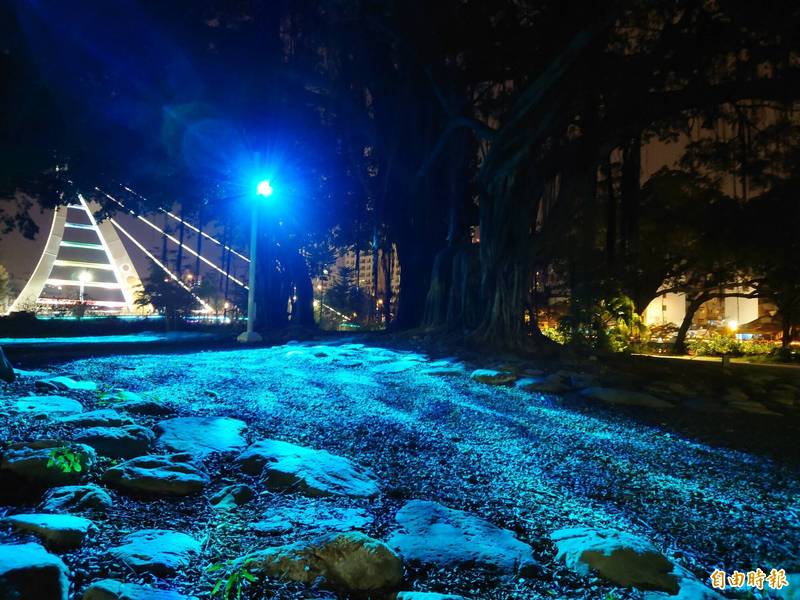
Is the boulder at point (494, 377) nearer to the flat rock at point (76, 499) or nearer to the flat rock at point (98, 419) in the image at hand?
the flat rock at point (98, 419)

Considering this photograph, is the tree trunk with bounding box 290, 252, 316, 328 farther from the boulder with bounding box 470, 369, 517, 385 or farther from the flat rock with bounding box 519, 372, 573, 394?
the flat rock with bounding box 519, 372, 573, 394

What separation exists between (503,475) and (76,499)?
2060 mm

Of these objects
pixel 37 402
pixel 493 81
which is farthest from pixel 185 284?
pixel 37 402

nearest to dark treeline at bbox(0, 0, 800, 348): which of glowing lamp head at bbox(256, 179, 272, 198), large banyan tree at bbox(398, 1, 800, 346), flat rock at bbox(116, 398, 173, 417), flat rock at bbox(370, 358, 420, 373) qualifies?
large banyan tree at bbox(398, 1, 800, 346)

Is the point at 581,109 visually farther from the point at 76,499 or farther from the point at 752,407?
the point at 76,499

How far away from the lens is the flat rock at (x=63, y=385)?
13.8ft

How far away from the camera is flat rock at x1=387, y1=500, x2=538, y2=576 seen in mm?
1654

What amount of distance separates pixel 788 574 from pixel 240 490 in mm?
2243

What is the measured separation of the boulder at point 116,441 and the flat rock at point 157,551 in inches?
38.3

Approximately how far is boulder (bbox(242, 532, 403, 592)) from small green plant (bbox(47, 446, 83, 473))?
113 cm

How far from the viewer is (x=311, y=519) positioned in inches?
75.5

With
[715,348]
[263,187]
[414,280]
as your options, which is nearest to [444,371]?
[263,187]

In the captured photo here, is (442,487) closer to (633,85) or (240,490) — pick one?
(240,490)

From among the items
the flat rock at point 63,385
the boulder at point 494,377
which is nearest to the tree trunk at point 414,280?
the boulder at point 494,377
